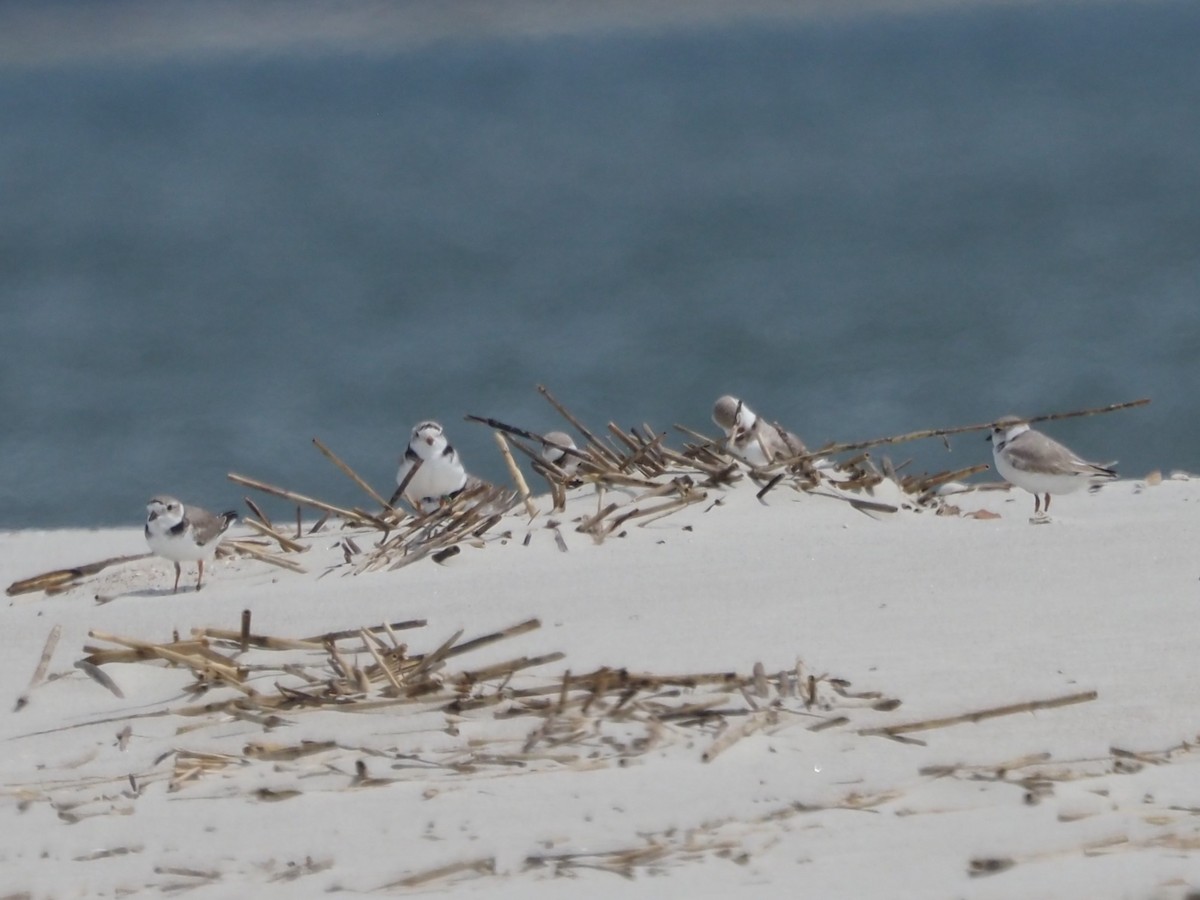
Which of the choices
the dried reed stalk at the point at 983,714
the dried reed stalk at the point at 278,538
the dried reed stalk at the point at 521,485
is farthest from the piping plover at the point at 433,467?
the dried reed stalk at the point at 983,714

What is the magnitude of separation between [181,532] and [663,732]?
2.65m

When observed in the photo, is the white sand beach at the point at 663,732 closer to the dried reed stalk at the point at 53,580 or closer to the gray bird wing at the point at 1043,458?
the dried reed stalk at the point at 53,580

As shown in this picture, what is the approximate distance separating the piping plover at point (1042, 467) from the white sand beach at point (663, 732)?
1434mm

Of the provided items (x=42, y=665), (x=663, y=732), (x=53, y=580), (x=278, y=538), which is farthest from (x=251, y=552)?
(x=663, y=732)

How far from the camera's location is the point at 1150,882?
10.2ft

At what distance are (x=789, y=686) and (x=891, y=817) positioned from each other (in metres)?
0.71

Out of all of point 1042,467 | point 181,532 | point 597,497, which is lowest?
point 181,532

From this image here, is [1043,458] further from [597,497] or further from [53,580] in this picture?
[53,580]

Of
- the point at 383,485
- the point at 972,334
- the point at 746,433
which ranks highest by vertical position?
the point at 972,334

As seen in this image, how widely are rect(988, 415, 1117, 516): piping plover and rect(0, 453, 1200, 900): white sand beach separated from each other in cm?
143

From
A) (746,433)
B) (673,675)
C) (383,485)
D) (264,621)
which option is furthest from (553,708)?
(383,485)

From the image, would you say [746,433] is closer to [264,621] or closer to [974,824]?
[264,621]

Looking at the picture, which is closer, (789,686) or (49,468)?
(789,686)

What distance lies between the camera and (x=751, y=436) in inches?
317
